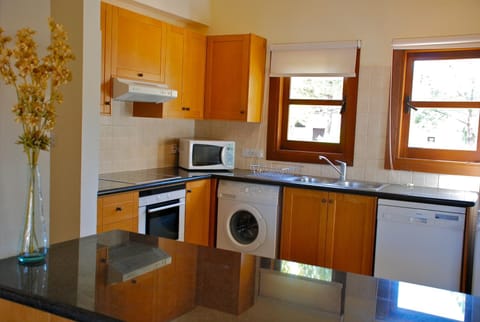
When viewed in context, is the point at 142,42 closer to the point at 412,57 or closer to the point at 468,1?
the point at 412,57

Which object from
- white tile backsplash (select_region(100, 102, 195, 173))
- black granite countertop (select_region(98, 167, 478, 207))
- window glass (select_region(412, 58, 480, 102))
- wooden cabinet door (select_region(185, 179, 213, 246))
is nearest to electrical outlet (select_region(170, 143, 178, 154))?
white tile backsplash (select_region(100, 102, 195, 173))

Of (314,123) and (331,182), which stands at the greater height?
(314,123)

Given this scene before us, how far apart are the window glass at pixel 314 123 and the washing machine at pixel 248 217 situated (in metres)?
0.85

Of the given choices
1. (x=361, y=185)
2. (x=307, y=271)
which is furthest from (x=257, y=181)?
(x=307, y=271)

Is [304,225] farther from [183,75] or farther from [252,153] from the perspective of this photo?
[183,75]

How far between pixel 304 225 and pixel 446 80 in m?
1.70

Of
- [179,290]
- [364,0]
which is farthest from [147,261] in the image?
[364,0]

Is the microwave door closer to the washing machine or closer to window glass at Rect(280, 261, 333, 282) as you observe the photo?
the washing machine

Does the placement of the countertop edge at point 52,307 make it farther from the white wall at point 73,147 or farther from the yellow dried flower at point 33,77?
the white wall at point 73,147

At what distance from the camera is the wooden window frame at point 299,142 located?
4.30 metres

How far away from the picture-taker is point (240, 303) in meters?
1.24

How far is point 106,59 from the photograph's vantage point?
3.51 metres

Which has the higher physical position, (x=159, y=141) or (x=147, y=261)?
(x=159, y=141)

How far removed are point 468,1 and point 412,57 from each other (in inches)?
23.2
